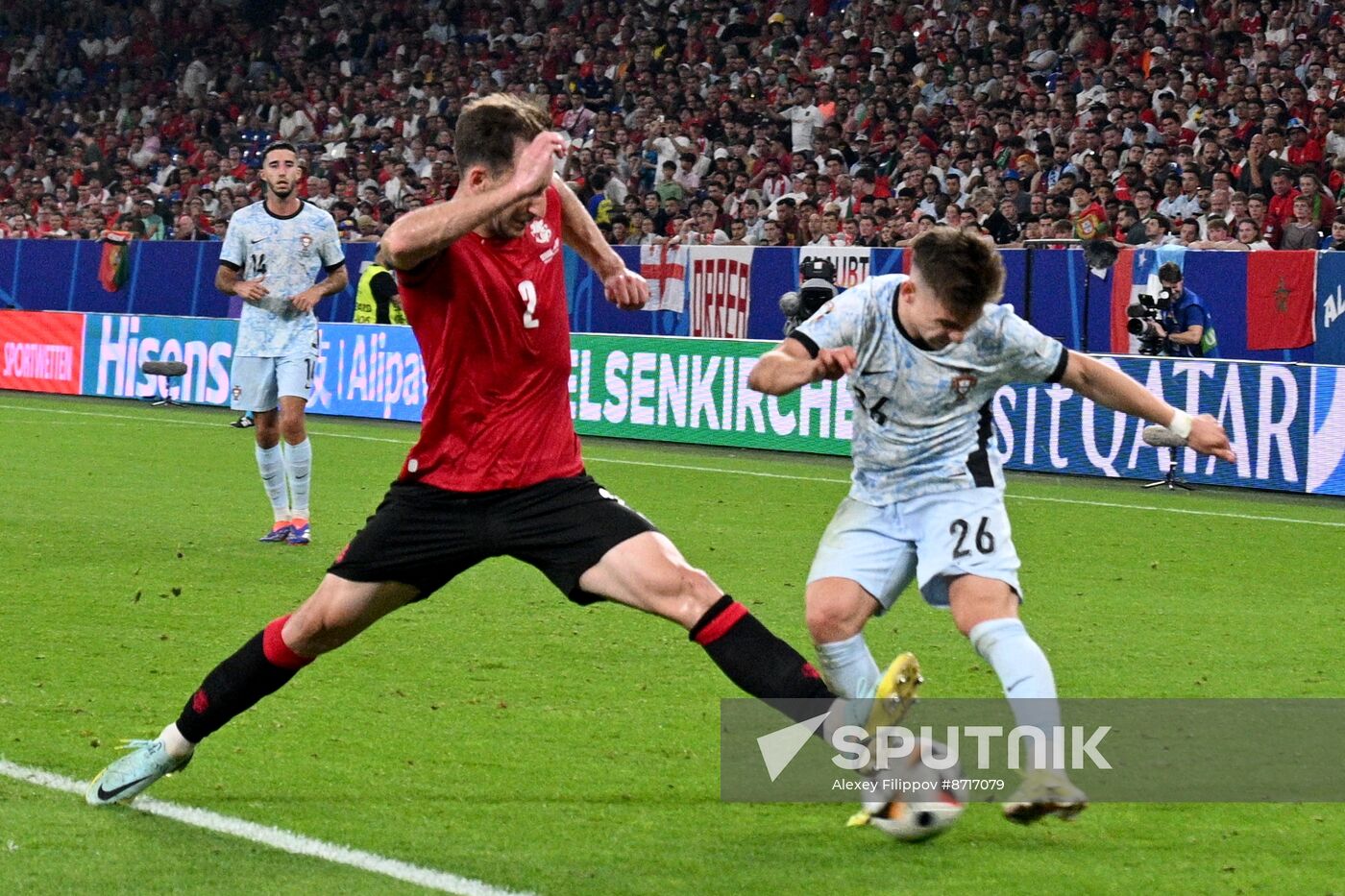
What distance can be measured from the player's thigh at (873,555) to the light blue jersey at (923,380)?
5 centimetres

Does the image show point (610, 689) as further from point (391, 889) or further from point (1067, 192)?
point (1067, 192)

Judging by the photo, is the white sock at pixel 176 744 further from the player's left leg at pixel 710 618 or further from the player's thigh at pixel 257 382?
the player's thigh at pixel 257 382

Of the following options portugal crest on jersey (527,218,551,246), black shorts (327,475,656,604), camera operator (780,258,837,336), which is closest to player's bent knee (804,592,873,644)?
black shorts (327,475,656,604)

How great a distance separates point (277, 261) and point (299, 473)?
4.17 feet

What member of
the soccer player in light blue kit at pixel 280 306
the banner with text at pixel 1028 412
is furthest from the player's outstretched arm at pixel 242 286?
the banner with text at pixel 1028 412

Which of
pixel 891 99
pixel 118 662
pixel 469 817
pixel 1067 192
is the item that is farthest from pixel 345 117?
pixel 469 817

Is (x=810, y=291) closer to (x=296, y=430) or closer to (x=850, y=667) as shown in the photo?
(x=296, y=430)

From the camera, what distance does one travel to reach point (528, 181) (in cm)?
459

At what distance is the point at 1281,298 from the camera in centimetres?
1631

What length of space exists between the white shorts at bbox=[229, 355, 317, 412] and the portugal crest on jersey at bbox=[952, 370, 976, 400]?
652 centimetres

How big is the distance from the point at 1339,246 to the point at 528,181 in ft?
43.7

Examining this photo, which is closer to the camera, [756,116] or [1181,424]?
[1181,424]

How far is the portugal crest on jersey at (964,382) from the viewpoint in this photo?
17.2 feet

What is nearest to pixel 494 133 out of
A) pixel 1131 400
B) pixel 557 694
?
pixel 1131 400
